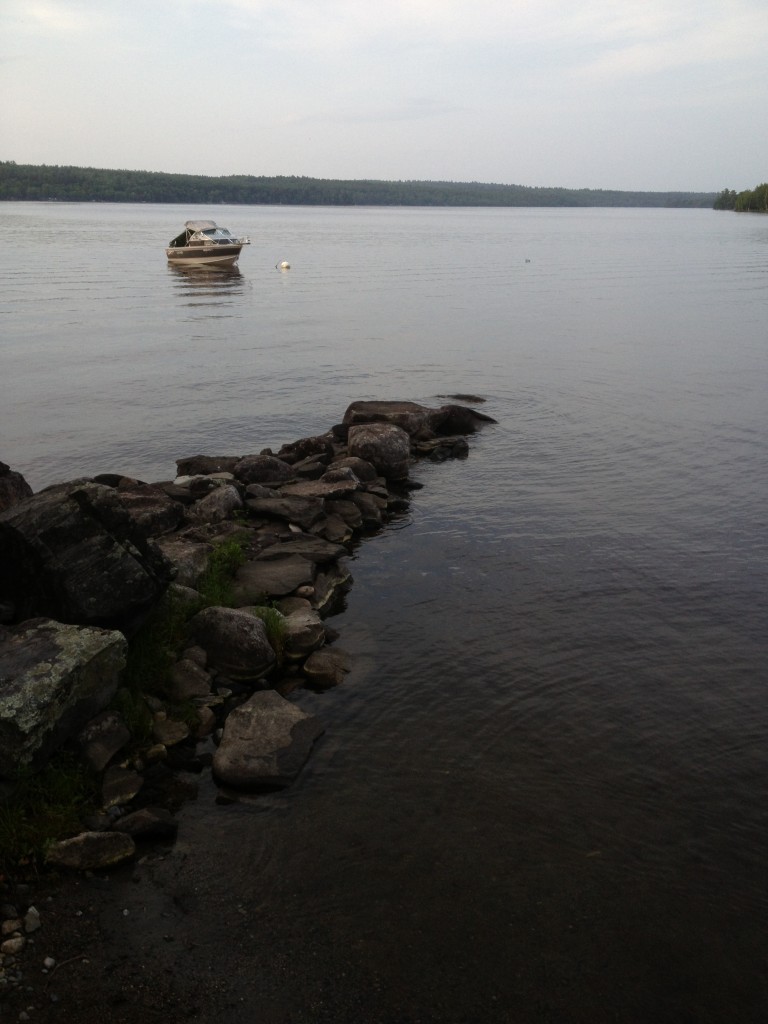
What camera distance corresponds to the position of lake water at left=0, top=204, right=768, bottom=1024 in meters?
5.77

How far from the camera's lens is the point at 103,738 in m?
7.54

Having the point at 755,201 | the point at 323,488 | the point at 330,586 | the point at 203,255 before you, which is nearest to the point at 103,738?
the point at 330,586

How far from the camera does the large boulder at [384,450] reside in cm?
1608

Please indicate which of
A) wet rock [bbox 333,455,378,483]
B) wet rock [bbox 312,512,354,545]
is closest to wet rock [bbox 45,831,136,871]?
wet rock [bbox 312,512,354,545]

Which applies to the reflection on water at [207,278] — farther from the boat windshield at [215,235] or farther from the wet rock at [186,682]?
the wet rock at [186,682]

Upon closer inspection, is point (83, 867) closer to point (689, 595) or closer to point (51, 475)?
point (689, 595)

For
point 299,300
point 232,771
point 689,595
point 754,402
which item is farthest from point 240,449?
point 299,300

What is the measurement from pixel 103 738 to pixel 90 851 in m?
1.19

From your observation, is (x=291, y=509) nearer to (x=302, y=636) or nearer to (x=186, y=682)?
(x=302, y=636)

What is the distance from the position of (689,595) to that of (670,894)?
→ 535 centimetres

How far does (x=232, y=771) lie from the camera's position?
7.55 metres

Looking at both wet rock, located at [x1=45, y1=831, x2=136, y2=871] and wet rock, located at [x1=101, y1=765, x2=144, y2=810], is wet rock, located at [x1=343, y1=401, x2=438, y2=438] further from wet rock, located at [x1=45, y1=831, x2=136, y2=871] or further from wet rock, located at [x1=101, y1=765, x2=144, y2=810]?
wet rock, located at [x1=45, y1=831, x2=136, y2=871]

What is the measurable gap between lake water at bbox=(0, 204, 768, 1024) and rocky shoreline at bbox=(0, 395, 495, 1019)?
1.34 feet

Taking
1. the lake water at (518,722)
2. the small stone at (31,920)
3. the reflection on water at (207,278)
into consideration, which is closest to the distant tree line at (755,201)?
the reflection on water at (207,278)
